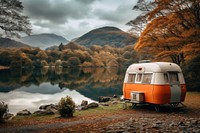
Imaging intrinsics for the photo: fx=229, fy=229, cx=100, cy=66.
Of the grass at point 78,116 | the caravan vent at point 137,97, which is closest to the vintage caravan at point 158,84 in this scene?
the caravan vent at point 137,97

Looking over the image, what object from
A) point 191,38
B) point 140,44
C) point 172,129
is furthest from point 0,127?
point 140,44

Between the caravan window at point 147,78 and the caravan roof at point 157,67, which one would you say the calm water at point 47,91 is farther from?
the caravan window at point 147,78

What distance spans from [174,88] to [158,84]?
1.45 m

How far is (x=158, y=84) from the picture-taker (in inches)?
688

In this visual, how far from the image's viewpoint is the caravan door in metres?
17.8

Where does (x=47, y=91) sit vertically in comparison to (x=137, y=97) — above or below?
below

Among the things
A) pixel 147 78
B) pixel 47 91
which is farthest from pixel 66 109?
pixel 47 91

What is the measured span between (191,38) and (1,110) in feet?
68.6

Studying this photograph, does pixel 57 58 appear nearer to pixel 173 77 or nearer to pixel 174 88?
pixel 173 77

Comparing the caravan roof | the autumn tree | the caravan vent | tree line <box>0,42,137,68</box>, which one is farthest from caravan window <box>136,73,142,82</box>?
tree line <box>0,42,137,68</box>

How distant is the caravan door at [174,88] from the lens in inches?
701

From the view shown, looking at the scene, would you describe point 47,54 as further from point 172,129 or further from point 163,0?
point 172,129

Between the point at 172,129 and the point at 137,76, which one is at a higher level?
the point at 137,76

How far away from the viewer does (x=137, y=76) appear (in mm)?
19625
